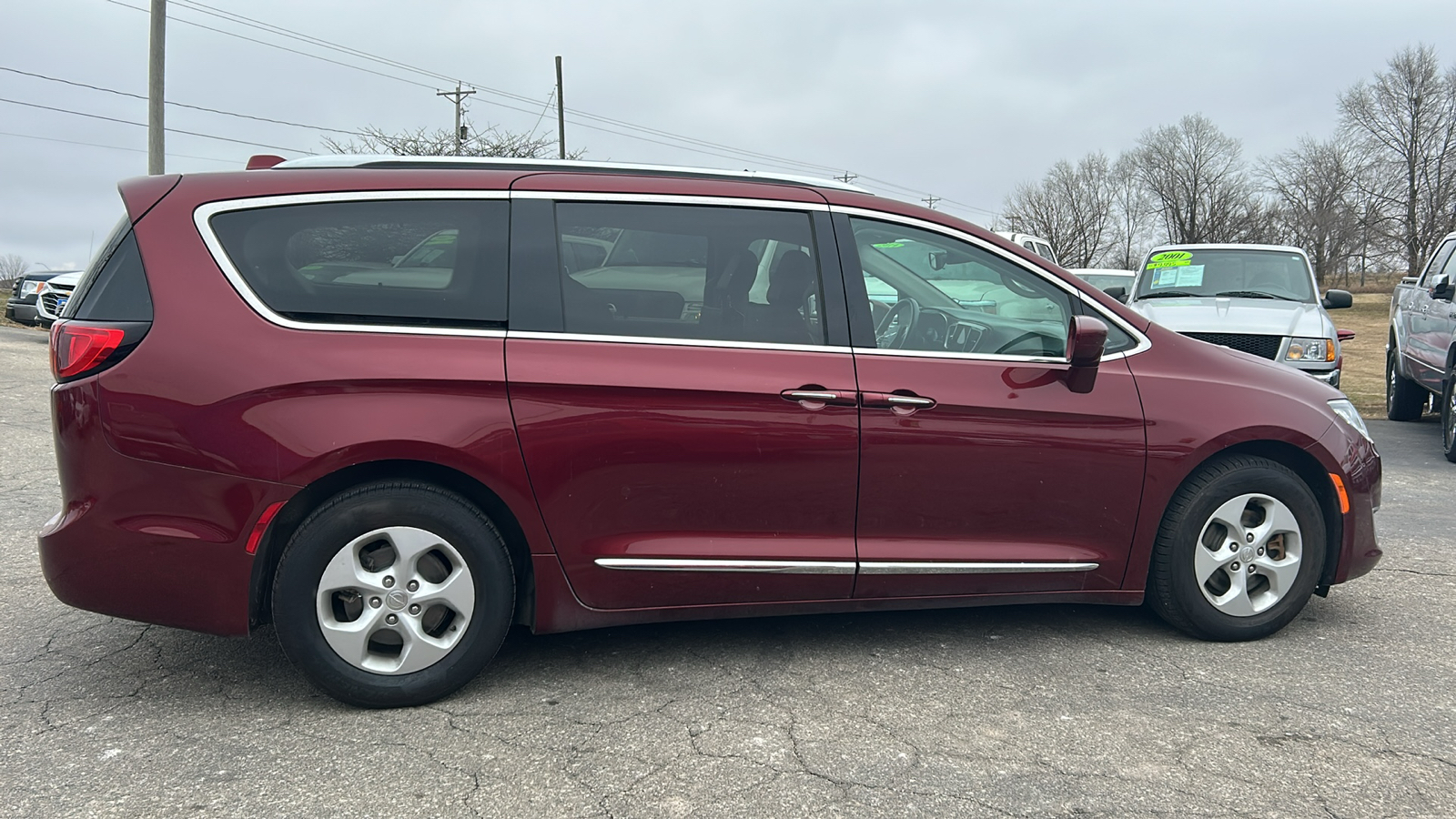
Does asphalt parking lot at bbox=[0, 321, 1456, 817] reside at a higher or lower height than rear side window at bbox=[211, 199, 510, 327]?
lower

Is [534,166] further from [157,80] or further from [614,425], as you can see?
[157,80]

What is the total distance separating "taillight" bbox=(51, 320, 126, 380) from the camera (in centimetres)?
320

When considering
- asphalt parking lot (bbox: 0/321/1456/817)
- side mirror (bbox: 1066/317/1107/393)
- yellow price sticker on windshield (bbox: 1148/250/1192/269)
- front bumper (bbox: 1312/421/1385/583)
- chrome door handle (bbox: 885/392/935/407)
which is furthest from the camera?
yellow price sticker on windshield (bbox: 1148/250/1192/269)

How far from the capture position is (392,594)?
3.29 m

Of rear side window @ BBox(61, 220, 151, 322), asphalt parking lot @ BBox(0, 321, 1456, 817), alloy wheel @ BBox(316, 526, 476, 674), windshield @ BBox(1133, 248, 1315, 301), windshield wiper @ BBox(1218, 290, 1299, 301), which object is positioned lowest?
asphalt parking lot @ BBox(0, 321, 1456, 817)

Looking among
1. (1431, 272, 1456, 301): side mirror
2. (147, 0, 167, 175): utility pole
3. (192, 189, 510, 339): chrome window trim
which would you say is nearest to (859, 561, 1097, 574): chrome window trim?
(192, 189, 510, 339): chrome window trim

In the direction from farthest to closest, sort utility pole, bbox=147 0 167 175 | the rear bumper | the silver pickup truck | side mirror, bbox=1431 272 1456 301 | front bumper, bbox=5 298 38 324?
utility pole, bbox=147 0 167 175 < front bumper, bbox=5 298 38 324 < side mirror, bbox=1431 272 1456 301 < the silver pickup truck < the rear bumper

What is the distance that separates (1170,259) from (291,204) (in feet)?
31.9

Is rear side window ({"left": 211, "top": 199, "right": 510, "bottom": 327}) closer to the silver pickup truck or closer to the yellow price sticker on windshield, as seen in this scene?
the silver pickup truck

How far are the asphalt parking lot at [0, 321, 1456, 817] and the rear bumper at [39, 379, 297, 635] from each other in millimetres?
356

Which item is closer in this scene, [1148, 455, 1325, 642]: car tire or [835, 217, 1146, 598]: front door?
[835, 217, 1146, 598]: front door

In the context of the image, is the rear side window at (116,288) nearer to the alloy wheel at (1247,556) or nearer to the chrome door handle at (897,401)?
the chrome door handle at (897,401)

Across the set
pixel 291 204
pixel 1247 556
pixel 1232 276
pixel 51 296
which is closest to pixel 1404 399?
pixel 1232 276

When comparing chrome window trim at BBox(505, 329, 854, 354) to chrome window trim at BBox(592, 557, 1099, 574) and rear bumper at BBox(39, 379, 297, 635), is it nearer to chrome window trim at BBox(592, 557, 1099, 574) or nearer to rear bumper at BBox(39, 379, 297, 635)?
chrome window trim at BBox(592, 557, 1099, 574)
